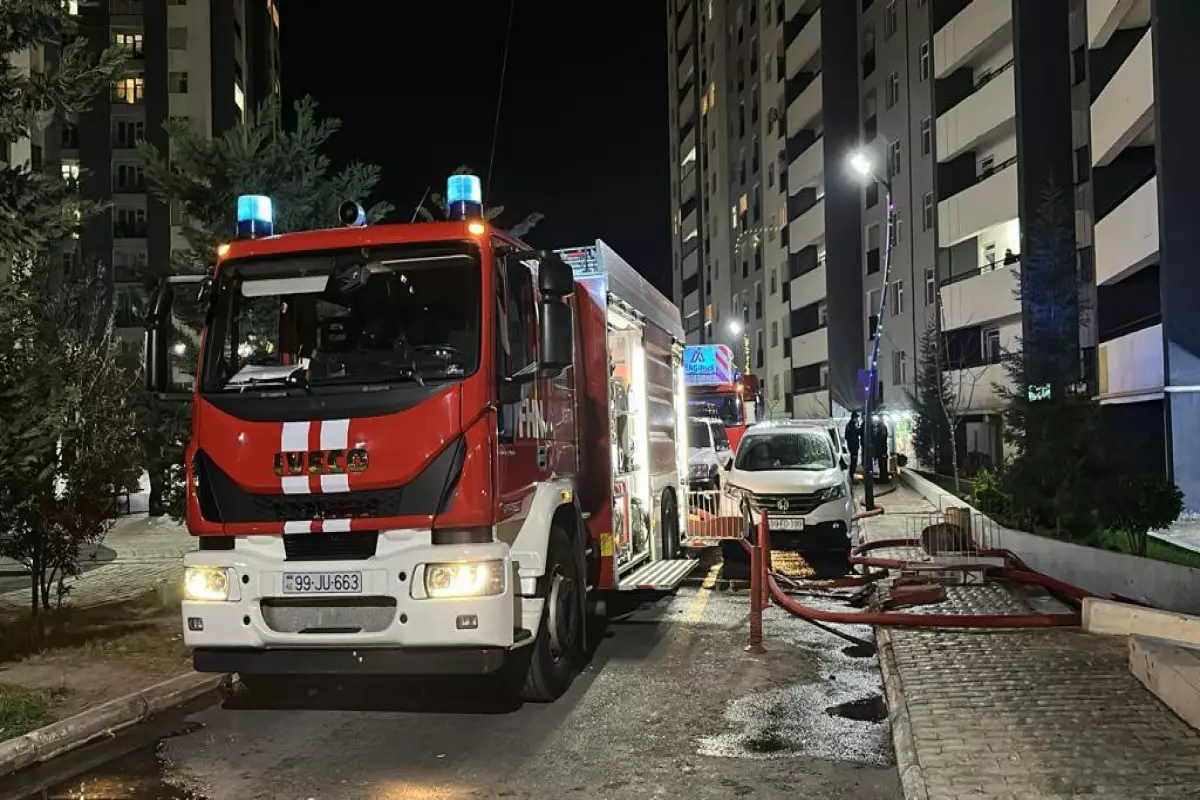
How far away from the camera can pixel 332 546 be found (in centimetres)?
637

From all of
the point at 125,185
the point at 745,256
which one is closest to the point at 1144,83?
the point at 745,256

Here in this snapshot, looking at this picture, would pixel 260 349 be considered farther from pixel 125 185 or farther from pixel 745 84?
pixel 745 84

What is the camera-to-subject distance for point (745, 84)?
2506 inches

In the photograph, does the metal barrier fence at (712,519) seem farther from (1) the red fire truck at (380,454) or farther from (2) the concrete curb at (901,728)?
(1) the red fire truck at (380,454)

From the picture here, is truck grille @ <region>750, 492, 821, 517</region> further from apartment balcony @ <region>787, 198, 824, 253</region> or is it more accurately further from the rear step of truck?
apartment balcony @ <region>787, 198, 824, 253</region>

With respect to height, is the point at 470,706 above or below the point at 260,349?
below

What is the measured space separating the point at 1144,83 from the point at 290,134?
53.0 feet

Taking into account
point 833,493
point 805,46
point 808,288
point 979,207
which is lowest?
point 833,493

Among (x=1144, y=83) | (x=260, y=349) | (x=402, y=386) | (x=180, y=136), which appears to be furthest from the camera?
(x=1144, y=83)

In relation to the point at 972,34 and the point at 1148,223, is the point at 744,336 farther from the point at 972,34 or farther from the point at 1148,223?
the point at 1148,223

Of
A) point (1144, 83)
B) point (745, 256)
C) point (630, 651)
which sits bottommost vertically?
point (630, 651)

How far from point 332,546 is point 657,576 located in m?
4.32

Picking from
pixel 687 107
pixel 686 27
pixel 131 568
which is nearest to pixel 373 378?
pixel 131 568

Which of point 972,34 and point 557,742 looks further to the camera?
point 972,34
